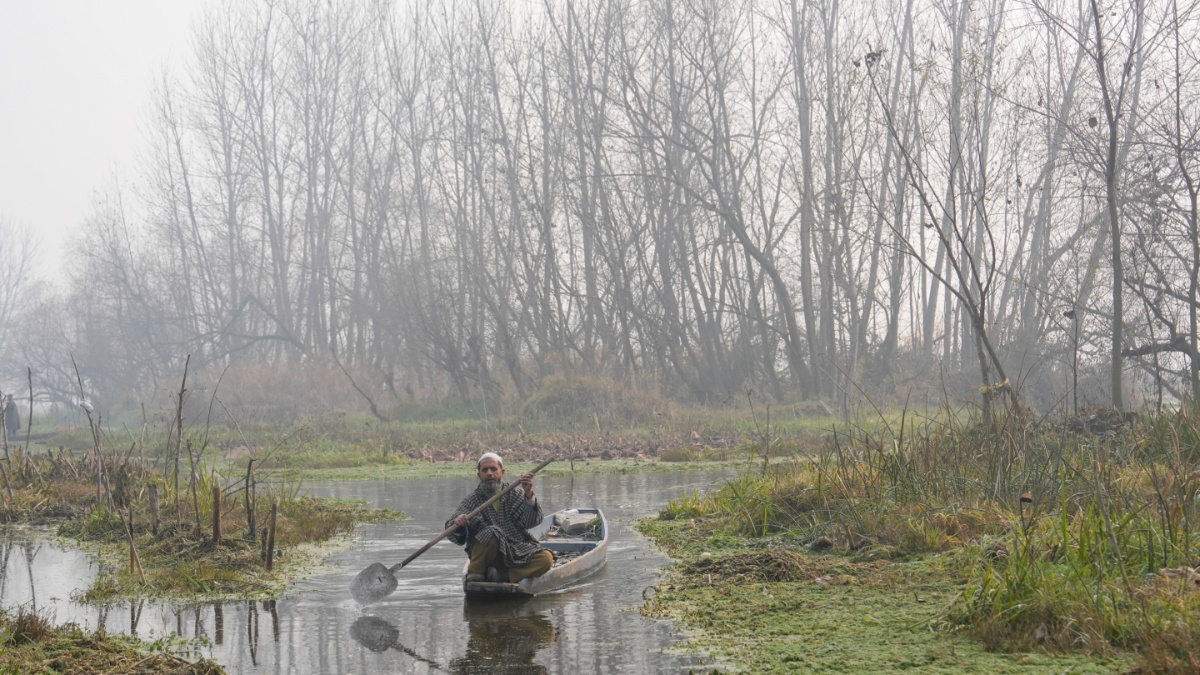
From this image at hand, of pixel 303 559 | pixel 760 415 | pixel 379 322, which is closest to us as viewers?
pixel 303 559

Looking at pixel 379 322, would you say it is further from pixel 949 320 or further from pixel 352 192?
pixel 949 320

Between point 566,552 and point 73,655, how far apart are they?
5.35 metres

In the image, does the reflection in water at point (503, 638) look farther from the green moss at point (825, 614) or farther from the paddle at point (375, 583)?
the green moss at point (825, 614)

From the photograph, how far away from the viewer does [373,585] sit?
9812 mm

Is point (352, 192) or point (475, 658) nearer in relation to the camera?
point (475, 658)

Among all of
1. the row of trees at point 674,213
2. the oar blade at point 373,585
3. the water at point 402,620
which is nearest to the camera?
the water at point 402,620

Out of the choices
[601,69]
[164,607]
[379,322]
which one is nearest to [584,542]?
[164,607]

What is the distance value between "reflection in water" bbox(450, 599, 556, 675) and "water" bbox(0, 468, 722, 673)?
0.04 feet

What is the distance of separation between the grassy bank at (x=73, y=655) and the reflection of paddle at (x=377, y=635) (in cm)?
119

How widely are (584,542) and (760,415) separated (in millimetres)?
18964

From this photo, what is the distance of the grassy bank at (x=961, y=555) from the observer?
6.64 metres

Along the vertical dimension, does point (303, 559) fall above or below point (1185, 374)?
below

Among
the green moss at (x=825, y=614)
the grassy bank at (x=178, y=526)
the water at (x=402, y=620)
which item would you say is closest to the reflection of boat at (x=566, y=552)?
the water at (x=402, y=620)

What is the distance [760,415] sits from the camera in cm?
3030
